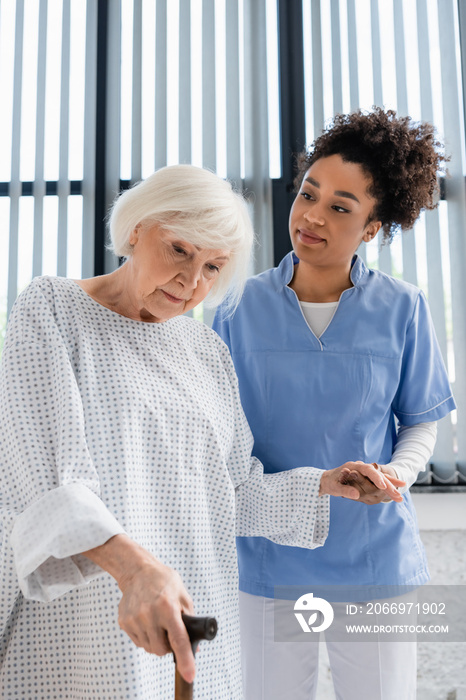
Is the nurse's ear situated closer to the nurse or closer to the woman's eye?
the nurse

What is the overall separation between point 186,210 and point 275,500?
625mm

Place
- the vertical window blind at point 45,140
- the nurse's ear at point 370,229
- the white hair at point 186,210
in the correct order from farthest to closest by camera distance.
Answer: the vertical window blind at point 45,140 → the nurse's ear at point 370,229 → the white hair at point 186,210

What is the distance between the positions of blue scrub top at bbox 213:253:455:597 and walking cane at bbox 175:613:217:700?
770mm

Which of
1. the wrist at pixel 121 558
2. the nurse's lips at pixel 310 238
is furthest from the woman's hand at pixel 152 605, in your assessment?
the nurse's lips at pixel 310 238

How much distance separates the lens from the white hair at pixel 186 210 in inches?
44.7

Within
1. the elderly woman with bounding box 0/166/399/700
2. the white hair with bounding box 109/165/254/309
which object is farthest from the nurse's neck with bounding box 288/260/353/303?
the white hair with bounding box 109/165/254/309

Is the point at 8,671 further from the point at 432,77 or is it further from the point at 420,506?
the point at 432,77

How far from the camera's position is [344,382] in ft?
4.92

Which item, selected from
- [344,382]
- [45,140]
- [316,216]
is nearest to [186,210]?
[316,216]

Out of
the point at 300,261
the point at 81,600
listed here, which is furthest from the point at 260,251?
the point at 81,600

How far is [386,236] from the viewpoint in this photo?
1.65m

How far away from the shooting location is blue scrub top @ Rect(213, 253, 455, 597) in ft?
4.83

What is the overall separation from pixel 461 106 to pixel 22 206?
1852mm

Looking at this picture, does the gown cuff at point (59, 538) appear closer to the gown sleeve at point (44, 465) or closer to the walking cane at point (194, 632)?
the gown sleeve at point (44, 465)
